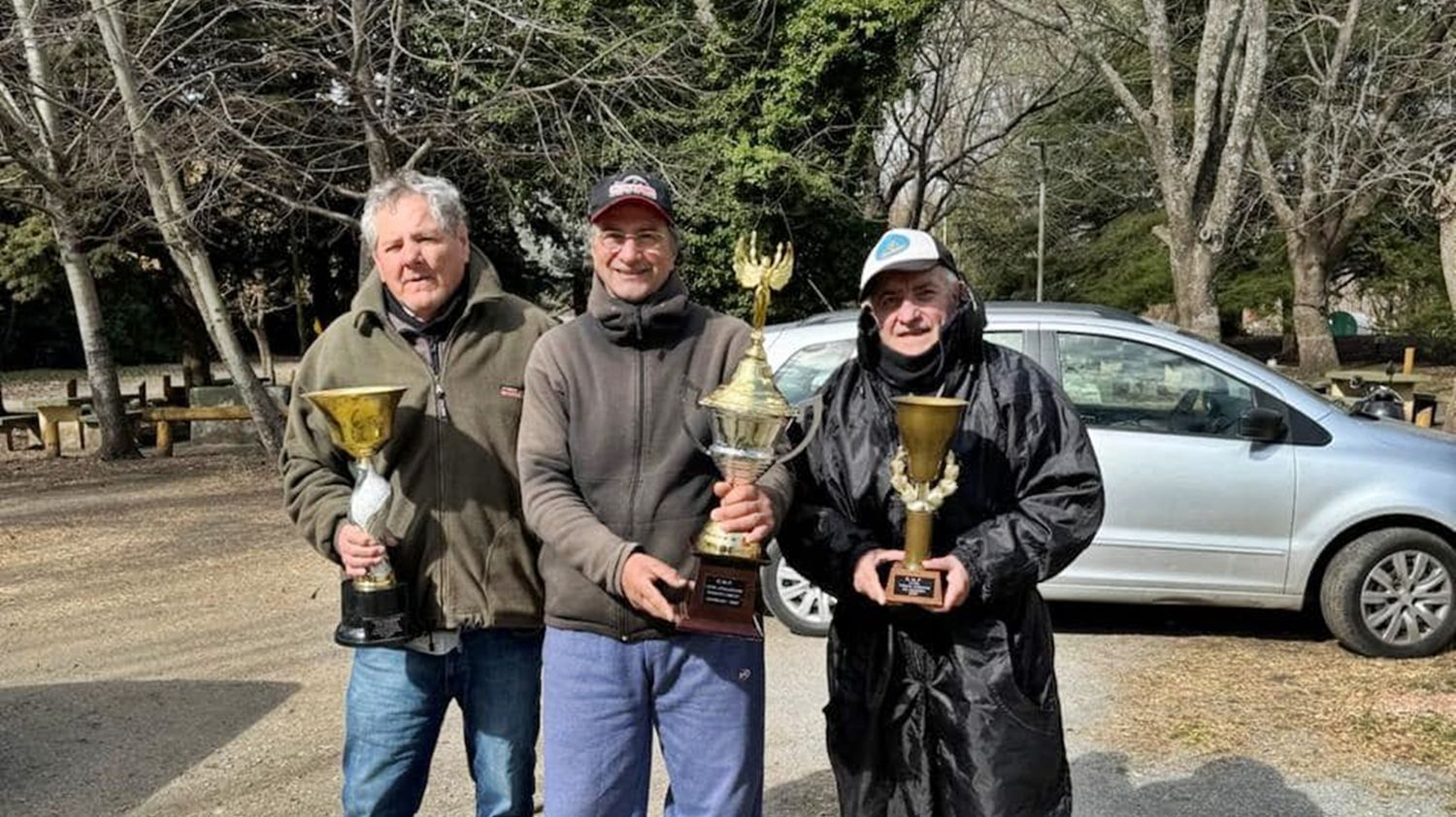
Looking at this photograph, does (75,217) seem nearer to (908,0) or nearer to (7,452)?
(7,452)

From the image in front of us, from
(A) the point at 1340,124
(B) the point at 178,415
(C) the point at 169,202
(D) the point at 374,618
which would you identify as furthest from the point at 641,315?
(A) the point at 1340,124

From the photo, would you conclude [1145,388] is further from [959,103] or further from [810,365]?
[959,103]

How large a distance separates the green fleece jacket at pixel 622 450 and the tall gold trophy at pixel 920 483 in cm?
27

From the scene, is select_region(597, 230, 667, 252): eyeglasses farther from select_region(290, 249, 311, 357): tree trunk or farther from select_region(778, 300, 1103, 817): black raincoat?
select_region(290, 249, 311, 357): tree trunk

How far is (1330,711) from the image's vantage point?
193 inches

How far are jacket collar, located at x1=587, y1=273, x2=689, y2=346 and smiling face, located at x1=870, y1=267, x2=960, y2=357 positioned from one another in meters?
0.43

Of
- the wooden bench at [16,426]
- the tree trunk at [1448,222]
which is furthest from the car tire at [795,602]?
the wooden bench at [16,426]

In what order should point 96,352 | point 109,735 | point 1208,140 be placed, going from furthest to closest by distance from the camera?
point 96,352 → point 1208,140 → point 109,735

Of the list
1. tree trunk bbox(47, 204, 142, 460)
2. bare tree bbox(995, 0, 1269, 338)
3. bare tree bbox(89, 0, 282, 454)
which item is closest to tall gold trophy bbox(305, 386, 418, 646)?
bare tree bbox(89, 0, 282, 454)

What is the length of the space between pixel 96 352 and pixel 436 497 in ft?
45.0

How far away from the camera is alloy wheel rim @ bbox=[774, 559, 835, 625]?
6.10 metres

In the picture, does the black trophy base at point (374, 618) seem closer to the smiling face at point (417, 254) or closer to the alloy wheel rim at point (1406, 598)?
the smiling face at point (417, 254)

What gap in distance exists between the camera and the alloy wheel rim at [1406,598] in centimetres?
553

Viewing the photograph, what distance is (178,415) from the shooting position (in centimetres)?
1523
